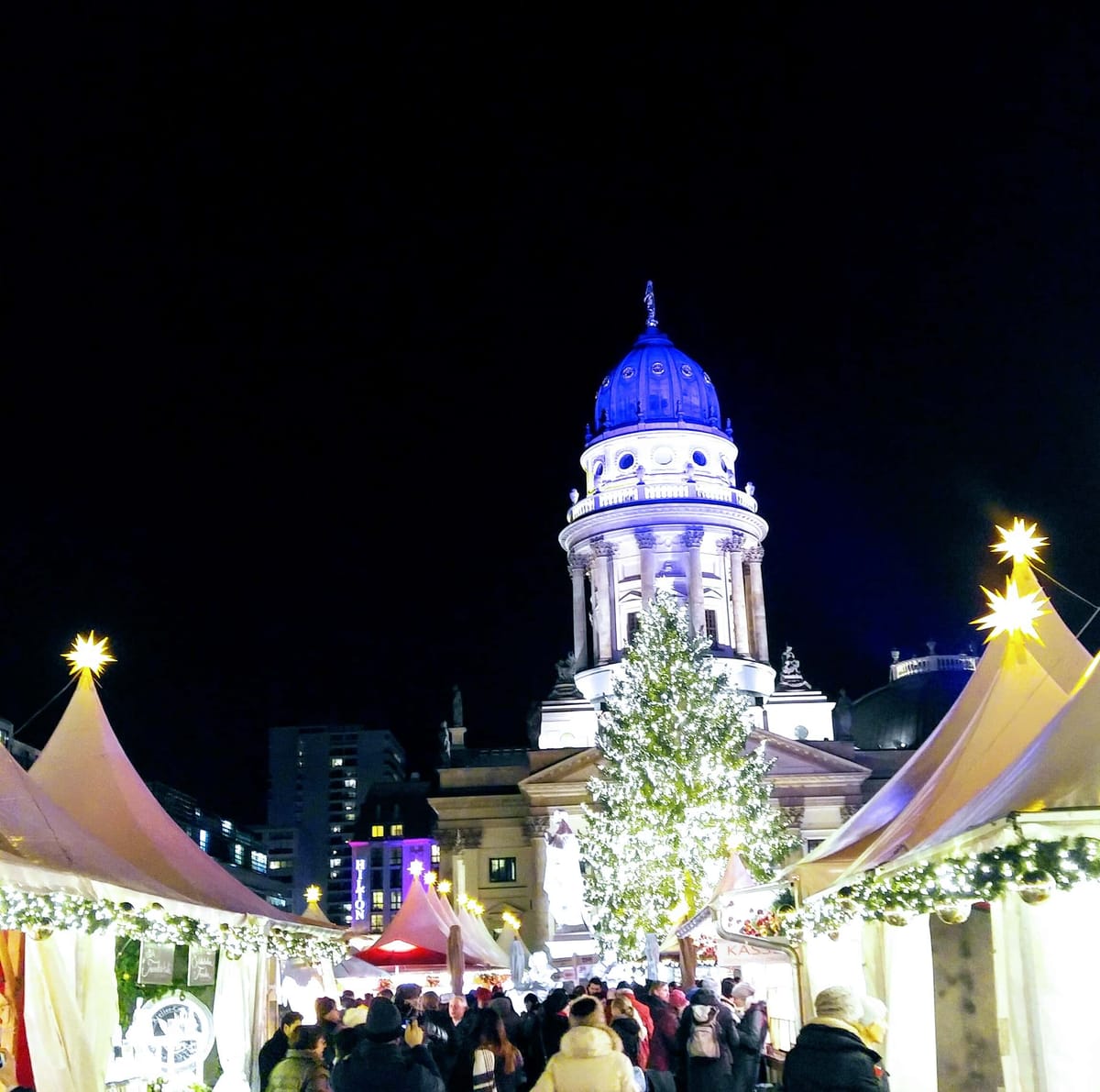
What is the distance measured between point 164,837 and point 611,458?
213ft

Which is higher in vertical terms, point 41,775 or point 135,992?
point 41,775

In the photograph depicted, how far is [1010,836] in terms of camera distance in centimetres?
943

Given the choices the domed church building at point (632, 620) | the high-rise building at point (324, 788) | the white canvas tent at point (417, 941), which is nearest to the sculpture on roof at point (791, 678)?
the domed church building at point (632, 620)

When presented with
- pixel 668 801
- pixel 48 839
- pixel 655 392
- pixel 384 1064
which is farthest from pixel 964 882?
pixel 655 392

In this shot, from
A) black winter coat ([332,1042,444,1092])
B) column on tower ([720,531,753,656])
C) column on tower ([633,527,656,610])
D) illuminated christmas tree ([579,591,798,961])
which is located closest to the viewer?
black winter coat ([332,1042,444,1092])

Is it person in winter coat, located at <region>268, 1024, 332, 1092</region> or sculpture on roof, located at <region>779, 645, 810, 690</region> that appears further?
sculpture on roof, located at <region>779, 645, 810, 690</region>

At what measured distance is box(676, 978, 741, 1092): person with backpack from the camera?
13.7 metres

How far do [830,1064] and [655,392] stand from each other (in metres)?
76.6

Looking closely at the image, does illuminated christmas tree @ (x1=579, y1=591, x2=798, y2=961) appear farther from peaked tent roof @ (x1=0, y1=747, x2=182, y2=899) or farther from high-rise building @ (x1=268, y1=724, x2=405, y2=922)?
A: high-rise building @ (x1=268, y1=724, x2=405, y2=922)

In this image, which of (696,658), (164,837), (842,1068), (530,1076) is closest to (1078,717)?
(842,1068)

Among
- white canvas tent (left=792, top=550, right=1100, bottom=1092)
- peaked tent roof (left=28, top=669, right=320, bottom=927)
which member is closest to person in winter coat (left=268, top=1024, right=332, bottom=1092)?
peaked tent roof (left=28, top=669, right=320, bottom=927)

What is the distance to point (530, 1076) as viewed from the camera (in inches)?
638

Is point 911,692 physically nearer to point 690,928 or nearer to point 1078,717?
point 690,928

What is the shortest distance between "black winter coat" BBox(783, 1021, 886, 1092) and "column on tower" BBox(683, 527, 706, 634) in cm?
6798
